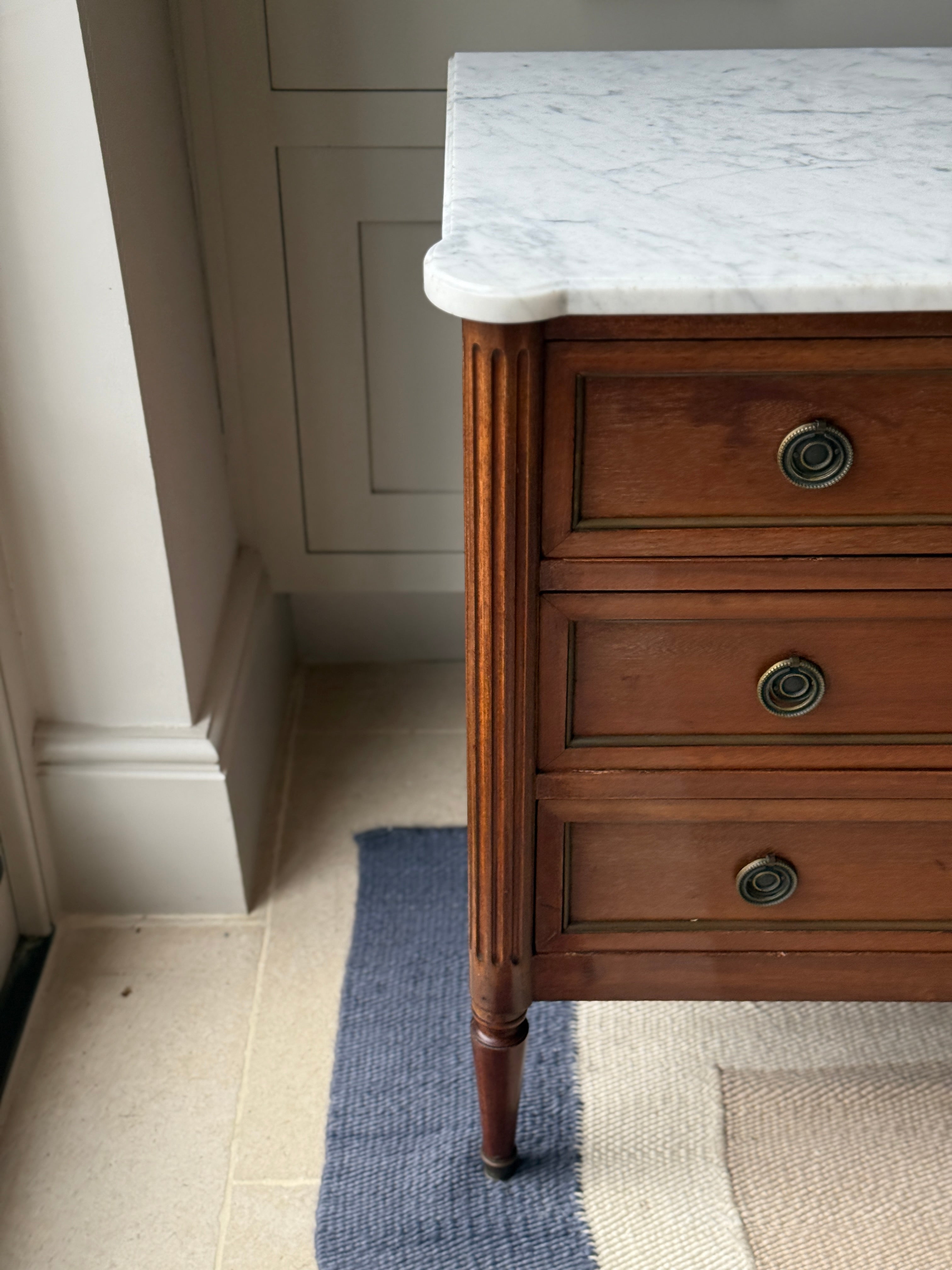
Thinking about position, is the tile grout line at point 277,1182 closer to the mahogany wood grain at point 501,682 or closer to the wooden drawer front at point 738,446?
the mahogany wood grain at point 501,682

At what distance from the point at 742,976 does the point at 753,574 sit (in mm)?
384

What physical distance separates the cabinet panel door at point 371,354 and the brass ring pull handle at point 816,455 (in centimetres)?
74

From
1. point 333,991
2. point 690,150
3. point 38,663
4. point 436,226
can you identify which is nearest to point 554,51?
point 436,226

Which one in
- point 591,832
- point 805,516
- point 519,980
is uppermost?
point 805,516

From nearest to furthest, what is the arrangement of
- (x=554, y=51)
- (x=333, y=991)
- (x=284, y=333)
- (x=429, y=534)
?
(x=554, y=51) → (x=333, y=991) → (x=284, y=333) → (x=429, y=534)

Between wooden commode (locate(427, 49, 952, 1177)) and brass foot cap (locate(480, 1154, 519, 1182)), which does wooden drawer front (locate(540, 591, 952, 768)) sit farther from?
brass foot cap (locate(480, 1154, 519, 1182))

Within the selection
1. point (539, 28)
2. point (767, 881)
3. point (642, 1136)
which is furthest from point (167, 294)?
point (642, 1136)

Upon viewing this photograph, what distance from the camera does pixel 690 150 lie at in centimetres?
95

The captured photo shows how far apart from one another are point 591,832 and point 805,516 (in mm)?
307

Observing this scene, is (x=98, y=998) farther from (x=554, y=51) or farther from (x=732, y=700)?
(x=554, y=51)

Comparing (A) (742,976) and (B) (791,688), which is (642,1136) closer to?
(A) (742,976)

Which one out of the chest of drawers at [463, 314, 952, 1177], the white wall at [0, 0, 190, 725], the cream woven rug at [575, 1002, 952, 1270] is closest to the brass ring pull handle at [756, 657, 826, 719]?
the chest of drawers at [463, 314, 952, 1177]

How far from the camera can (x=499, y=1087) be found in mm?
1096

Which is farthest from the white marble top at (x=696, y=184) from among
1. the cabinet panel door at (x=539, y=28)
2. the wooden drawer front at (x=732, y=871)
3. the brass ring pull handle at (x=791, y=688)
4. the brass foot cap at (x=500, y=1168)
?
the brass foot cap at (x=500, y=1168)
